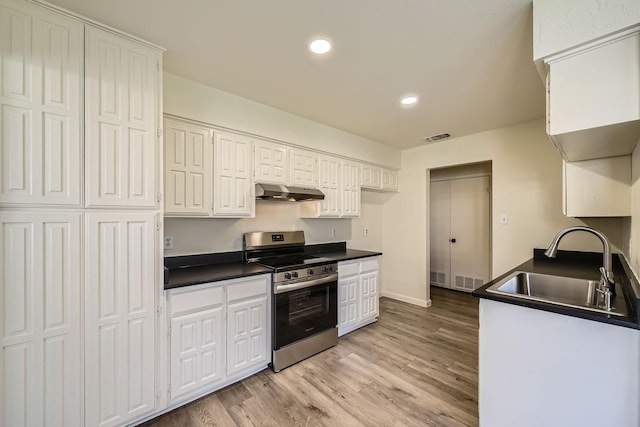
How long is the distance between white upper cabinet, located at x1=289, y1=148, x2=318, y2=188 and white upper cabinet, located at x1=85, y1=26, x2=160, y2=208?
1.39m

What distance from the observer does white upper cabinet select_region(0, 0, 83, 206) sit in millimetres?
1338

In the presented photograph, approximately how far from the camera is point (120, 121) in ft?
5.46

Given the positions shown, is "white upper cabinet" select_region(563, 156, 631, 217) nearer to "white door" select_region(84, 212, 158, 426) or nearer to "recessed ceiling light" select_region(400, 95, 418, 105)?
"recessed ceiling light" select_region(400, 95, 418, 105)

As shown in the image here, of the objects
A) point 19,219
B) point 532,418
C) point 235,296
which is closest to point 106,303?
point 19,219

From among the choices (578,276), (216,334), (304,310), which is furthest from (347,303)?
(578,276)

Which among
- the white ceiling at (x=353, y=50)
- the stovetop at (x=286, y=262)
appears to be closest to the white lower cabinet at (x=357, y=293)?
the stovetop at (x=286, y=262)

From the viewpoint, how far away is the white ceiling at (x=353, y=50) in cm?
146

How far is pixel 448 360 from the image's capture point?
2582 millimetres

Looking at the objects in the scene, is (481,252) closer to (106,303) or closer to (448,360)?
(448,360)

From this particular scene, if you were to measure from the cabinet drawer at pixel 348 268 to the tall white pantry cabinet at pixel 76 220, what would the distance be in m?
1.84

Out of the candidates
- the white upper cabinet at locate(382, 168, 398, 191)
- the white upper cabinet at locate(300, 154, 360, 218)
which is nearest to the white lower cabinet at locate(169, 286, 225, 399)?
the white upper cabinet at locate(300, 154, 360, 218)

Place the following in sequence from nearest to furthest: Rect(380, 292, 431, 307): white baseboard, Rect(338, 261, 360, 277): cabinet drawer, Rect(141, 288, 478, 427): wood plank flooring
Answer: Rect(141, 288, 478, 427): wood plank flooring, Rect(338, 261, 360, 277): cabinet drawer, Rect(380, 292, 431, 307): white baseboard

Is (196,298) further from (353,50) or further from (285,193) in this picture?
(353,50)

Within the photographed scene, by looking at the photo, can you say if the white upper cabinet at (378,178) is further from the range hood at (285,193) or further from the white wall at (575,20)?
the white wall at (575,20)
